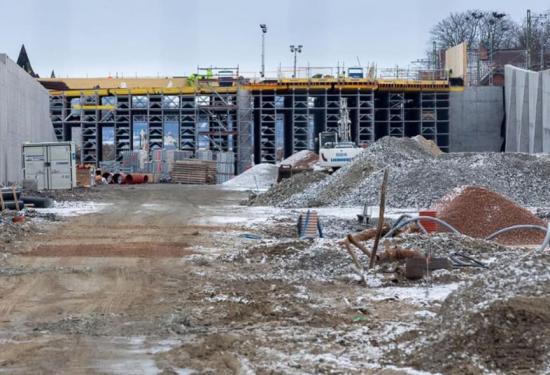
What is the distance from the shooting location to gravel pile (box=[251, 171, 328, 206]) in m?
31.3

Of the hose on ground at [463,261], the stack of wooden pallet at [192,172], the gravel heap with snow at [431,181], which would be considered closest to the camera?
the hose on ground at [463,261]

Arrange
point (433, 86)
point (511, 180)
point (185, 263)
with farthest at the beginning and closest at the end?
point (433, 86) → point (511, 180) → point (185, 263)

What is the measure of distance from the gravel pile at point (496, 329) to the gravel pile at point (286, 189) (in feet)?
77.9

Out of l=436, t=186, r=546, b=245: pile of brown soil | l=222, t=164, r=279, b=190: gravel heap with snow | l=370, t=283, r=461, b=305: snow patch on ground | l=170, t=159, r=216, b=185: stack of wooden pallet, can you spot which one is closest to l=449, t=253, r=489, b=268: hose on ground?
l=370, t=283, r=461, b=305: snow patch on ground

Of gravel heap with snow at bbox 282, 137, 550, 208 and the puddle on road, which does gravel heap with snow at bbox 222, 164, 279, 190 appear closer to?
gravel heap with snow at bbox 282, 137, 550, 208

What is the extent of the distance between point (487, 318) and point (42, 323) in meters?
4.63

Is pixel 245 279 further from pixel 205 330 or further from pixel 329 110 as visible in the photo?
pixel 329 110

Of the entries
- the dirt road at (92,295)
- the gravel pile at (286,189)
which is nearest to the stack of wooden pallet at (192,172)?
the gravel pile at (286,189)

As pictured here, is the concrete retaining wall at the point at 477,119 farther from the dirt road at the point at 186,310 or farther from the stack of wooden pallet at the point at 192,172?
the dirt road at the point at 186,310

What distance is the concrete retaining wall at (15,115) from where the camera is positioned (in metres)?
38.0

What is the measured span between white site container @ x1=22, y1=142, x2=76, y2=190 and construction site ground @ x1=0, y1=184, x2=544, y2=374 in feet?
66.2

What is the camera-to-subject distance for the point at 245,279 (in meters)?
11.4

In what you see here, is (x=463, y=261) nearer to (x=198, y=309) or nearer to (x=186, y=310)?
(x=198, y=309)

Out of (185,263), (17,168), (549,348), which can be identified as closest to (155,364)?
(549,348)
